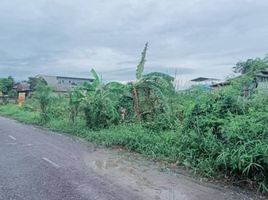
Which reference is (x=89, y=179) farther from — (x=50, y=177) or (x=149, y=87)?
(x=149, y=87)

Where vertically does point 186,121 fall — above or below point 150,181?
above

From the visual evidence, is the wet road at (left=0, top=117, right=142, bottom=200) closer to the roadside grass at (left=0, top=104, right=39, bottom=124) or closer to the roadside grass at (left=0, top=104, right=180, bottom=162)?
the roadside grass at (left=0, top=104, right=180, bottom=162)

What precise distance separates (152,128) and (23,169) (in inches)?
230

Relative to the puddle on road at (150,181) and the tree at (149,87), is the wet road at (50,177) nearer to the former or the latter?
the puddle on road at (150,181)

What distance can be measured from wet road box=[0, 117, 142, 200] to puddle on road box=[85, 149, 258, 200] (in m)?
0.31

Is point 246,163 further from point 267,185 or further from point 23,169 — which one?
point 23,169

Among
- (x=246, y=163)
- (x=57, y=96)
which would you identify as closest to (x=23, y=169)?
(x=246, y=163)

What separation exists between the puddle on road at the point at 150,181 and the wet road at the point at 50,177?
31 centimetres

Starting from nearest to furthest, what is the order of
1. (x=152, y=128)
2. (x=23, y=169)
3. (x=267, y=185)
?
(x=267, y=185)
(x=23, y=169)
(x=152, y=128)

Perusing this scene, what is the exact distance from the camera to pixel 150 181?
7.73 m

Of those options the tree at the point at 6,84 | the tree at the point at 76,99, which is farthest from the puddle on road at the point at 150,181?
the tree at the point at 6,84

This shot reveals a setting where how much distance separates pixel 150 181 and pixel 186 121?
3065 millimetres

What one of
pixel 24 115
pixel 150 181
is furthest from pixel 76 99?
pixel 24 115

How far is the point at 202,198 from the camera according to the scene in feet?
21.3
